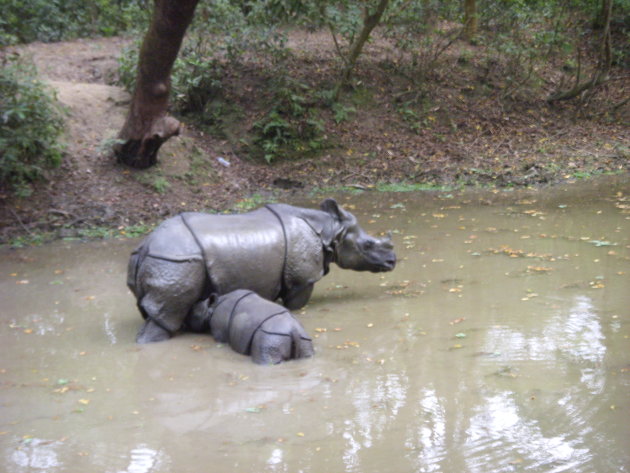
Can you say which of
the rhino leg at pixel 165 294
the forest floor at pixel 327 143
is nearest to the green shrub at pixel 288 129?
the forest floor at pixel 327 143

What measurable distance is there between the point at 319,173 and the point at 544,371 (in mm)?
10967

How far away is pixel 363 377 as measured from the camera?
20.3 ft

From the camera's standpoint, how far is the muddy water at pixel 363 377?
4859 millimetres

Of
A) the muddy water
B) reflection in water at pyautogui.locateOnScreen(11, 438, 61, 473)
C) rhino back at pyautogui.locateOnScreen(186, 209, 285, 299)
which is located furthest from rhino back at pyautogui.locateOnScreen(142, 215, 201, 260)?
reflection in water at pyautogui.locateOnScreen(11, 438, 61, 473)

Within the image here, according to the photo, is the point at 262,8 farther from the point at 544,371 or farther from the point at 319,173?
the point at 544,371

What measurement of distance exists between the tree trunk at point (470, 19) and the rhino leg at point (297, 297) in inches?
572

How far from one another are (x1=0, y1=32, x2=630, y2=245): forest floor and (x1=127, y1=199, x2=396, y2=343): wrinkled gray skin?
490cm

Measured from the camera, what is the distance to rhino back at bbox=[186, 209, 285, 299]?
7.64 metres

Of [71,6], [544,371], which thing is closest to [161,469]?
[544,371]

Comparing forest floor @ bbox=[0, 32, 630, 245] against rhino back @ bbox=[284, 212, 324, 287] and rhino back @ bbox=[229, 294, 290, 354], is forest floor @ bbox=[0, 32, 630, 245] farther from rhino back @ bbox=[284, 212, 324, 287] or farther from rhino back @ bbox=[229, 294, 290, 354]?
rhino back @ bbox=[229, 294, 290, 354]

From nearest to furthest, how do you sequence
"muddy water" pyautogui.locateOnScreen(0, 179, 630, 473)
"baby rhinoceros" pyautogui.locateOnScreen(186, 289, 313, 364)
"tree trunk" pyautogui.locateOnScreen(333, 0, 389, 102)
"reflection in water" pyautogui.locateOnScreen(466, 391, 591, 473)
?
1. "reflection in water" pyautogui.locateOnScreen(466, 391, 591, 473)
2. "muddy water" pyautogui.locateOnScreen(0, 179, 630, 473)
3. "baby rhinoceros" pyautogui.locateOnScreen(186, 289, 313, 364)
4. "tree trunk" pyautogui.locateOnScreen(333, 0, 389, 102)

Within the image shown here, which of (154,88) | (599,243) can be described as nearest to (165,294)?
(599,243)

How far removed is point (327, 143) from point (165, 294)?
35.6 ft

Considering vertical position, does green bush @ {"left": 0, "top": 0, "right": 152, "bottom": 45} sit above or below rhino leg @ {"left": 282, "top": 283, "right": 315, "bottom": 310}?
above
